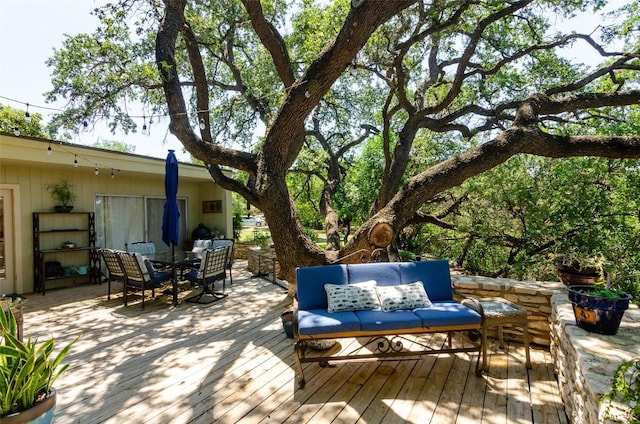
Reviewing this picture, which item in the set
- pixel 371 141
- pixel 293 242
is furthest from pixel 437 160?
pixel 293 242

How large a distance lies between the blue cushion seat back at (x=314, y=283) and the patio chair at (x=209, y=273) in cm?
272

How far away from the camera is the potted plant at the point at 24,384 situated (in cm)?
174

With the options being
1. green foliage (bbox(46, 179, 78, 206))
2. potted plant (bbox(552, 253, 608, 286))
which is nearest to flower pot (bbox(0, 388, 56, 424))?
potted plant (bbox(552, 253, 608, 286))

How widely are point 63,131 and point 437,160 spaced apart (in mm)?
7596

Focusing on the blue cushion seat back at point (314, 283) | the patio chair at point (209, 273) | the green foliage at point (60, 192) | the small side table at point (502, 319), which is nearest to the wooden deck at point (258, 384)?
the small side table at point (502, 319)

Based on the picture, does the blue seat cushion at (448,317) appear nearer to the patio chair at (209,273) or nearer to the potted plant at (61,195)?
the patio chair at (209,273)

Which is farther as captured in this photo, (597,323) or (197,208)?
(197,208)

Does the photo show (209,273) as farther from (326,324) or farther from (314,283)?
(326,324)

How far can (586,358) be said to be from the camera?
2.20m

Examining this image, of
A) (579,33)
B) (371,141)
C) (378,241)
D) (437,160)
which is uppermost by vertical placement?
(579,33)

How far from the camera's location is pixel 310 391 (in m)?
2.91

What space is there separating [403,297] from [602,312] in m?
1.57

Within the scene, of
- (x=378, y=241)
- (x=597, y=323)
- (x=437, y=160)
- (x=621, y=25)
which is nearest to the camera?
(x=597, y=323)

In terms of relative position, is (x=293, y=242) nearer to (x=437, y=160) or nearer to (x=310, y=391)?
(x=310, y=391)
